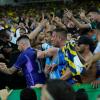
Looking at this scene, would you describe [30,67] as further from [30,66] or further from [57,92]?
[57,92]

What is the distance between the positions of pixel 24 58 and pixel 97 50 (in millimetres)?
1213

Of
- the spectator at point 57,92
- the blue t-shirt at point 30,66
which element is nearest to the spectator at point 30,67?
the blue t-shirt at point 30,66

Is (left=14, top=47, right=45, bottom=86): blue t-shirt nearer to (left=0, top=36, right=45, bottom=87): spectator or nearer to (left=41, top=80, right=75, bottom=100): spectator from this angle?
(left=0, top=36, right=45, bottom=87): spectator

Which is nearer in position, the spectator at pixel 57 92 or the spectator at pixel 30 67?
the spectator at pixel 57 92

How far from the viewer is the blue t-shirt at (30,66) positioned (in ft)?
24.3

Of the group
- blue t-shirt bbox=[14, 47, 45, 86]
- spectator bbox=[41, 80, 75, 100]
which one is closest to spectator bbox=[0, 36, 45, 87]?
blue t-shirt bbox=[14, 47, 45, 86]

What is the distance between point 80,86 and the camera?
6480 millimetres

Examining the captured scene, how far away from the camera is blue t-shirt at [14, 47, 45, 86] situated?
742cm

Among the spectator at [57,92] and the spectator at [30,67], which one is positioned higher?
the spectator at [57,92]

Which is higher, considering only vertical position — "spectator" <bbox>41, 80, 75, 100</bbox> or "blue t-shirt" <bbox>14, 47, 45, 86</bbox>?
"spectator" <bbox>41, 80, 75, 100</bbox>

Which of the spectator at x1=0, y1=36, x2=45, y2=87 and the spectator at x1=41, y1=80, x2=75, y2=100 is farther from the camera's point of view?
A: the spectator at x1=0, y1=36, x2=45, y2=87

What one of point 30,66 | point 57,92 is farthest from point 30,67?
point 57,92

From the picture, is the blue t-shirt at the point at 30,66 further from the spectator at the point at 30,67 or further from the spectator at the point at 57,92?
the spectator at the point at 57,92

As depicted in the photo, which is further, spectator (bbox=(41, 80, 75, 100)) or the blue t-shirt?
the blue t-shirt
